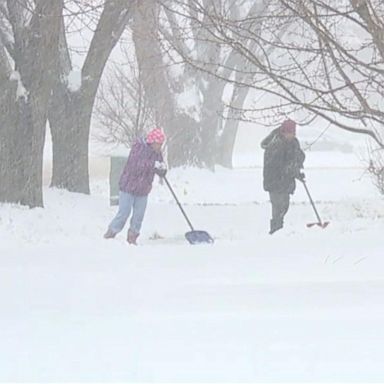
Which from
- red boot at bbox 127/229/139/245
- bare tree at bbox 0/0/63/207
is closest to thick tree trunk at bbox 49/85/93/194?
bare tree at bbox 0/0/63/207

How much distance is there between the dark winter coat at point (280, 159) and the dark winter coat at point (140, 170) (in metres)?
1.80

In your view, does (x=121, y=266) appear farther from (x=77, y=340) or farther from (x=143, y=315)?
(x=77, y=340)

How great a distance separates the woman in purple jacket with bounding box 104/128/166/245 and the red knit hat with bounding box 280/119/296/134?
1.78 metres

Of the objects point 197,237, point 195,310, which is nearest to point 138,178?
point 197,237

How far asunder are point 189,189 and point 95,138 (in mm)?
5506

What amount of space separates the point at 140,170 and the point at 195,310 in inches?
205

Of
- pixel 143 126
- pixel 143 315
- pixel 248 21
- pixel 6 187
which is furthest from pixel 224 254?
pixel 143 126

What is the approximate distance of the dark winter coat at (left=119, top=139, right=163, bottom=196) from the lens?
34.9 ft

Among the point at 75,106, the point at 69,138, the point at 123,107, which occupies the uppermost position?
the point at 123,107

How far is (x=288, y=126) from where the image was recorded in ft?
38.3

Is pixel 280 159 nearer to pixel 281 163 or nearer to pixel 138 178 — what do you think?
pixel 281 163

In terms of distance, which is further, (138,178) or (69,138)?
(69,138)

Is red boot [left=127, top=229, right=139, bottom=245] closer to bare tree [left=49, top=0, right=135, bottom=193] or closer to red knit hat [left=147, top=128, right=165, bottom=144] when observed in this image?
red knit hat [left=147, top=128, right=165, bottom=144]

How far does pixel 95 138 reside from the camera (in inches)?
1291
